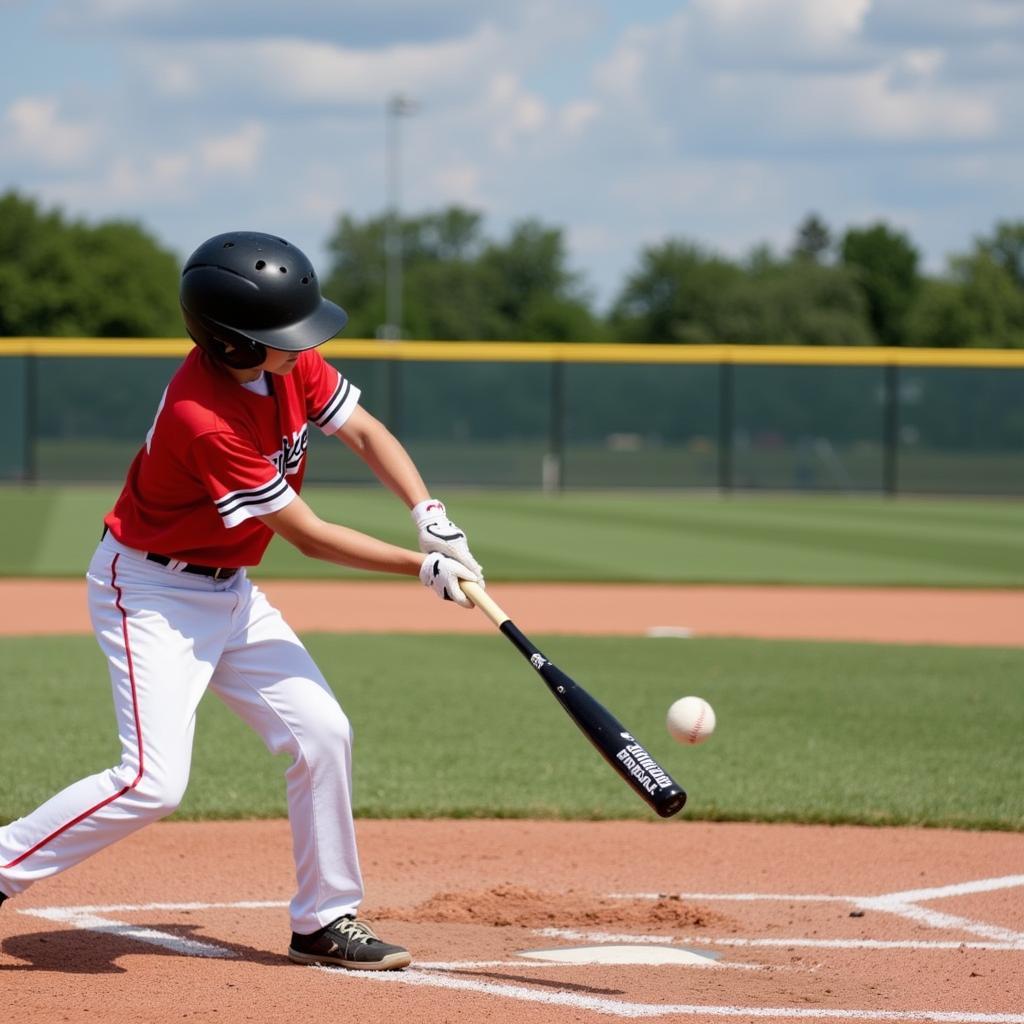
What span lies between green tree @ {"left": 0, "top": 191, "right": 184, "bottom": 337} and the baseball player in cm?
6349

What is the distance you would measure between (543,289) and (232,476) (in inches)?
3630

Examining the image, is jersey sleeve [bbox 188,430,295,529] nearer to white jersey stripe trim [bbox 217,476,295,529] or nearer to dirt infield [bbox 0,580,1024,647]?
white jersey stripe trim [bbox 217,476,295,529]

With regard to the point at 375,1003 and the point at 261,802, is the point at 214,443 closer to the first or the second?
the point at 375,1003

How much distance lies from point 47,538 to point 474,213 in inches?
3438

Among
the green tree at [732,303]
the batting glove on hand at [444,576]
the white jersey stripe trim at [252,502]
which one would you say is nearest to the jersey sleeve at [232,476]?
the white jersey stripe trim at [252,502]

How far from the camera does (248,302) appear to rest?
407cm

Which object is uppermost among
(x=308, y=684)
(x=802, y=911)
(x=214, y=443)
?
(x=214, y=443)

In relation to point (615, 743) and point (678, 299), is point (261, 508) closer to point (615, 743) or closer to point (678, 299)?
point (615, 743)

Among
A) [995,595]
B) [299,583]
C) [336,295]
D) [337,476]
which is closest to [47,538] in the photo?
[299,583]

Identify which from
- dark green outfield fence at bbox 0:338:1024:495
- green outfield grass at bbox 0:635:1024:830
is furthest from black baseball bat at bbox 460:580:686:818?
dark green outfield fence at bbox 0:338:1024:495

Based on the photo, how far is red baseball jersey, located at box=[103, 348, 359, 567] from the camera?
4.03 metres

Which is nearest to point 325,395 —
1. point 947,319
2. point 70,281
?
point 70,281

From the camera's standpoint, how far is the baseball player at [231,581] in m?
4.10

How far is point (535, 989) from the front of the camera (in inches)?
163
